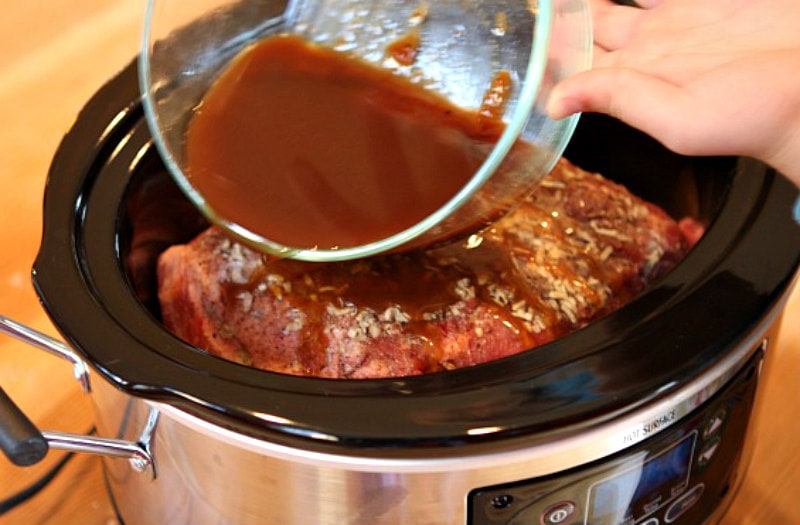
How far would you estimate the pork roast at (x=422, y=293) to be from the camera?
0.96 metres

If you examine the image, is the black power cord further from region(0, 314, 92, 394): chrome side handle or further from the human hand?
the human hand

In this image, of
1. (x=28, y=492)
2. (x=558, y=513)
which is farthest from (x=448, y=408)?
(x=28, y=492)

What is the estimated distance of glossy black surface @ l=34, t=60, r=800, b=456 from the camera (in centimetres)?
75

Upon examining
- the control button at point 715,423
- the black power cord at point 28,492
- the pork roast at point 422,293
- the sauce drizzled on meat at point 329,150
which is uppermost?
the sauce drizzled on meat at point 329,150

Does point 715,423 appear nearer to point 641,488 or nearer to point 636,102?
point 641,488

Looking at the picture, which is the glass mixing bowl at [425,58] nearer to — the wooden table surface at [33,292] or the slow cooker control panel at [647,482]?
the slow cooker control panel at [647,482]

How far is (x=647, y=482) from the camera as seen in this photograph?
0.88 metres

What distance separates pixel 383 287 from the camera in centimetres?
98

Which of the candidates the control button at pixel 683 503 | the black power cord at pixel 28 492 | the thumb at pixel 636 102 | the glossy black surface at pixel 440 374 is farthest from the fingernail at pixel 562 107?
the black power cord at pixel 28 492

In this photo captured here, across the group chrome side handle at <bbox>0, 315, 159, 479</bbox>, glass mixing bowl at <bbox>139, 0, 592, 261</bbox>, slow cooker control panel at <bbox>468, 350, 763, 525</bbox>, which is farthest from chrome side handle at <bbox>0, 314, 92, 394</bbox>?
slow cooker control panel at <bbox>468, 350, 763, 525</bbox>

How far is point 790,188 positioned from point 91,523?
2.72 feet

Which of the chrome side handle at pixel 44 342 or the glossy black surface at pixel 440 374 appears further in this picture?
the chrome side handle at pixel 44 342

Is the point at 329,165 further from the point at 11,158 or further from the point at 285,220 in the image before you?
the point at 11,158

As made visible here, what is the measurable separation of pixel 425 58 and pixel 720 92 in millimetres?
275
